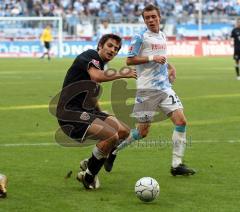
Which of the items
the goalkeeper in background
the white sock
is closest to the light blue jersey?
the white sock

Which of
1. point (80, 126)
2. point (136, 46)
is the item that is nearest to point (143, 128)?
point (136, 46)

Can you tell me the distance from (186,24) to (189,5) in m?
6.76

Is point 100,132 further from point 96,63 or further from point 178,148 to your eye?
point 178,148

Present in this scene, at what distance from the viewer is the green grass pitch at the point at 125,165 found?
795 centimetres

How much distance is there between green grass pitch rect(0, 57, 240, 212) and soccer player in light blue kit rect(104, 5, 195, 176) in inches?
16.0

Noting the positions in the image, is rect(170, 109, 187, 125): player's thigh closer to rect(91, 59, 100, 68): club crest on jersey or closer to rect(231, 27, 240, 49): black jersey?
rect(91, 59, 100, 68): club crest on jersey

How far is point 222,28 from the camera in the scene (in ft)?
170

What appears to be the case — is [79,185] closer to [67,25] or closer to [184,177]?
[184,177]

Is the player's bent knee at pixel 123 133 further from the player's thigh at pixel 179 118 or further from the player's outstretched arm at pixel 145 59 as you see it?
the player's outstretched arm at pixel 145 59

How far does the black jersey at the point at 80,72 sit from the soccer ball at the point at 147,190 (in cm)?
143

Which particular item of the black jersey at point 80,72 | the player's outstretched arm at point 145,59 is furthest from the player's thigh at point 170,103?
the black jersey at point 80,72

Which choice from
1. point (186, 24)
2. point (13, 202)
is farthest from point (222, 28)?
point (13, 202)

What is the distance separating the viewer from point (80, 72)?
348 inches

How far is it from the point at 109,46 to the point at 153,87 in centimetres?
154
